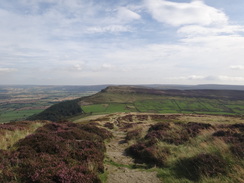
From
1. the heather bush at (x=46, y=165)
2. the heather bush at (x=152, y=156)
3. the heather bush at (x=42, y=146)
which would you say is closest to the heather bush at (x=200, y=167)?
Result: the heather bush at (x=152, y=156)

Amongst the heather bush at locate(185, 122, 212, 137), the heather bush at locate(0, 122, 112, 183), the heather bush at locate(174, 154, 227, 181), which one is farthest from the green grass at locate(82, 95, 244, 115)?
the heather bush at locate(174, 154, 227, 181)

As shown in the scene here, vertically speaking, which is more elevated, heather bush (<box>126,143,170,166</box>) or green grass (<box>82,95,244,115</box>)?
heather bush (<box>126,143,170,166</box>)

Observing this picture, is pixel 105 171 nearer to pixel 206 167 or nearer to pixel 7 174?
pixel 7 174

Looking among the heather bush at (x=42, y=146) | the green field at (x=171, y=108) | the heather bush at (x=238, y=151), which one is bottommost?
the green field at (x=171, y=108)

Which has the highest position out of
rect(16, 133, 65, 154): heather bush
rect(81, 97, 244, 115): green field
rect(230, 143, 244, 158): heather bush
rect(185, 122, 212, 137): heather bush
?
rect(230, 143, 244, 158): heather bush

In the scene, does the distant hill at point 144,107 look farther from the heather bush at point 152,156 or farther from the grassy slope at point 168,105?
the heather bush at point 152,156

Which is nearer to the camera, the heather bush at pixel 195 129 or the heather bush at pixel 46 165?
the heather bush at pixel 46 165

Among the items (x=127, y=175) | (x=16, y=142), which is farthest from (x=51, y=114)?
(x=127, y=175)

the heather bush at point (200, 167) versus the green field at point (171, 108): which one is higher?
the heather bush at point (200, 167)

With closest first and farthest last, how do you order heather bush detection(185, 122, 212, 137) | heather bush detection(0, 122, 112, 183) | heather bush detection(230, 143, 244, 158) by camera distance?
heather bush detection(0, 122, 112, 183), heather bush detection(230, 143, 244, 158), heather bush detection(185, 122, 212, 137)

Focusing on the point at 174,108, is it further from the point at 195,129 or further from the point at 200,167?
the point at 200,167

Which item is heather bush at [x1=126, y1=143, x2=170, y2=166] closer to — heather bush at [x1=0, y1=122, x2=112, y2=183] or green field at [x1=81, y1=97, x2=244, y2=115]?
heather bush at [x1=0, y1=122, x2=112, y2=183]

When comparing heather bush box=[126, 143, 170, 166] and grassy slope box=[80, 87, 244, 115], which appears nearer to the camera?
heather bush box=[126, 143, 170, 166]

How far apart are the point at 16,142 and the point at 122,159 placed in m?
8.96
